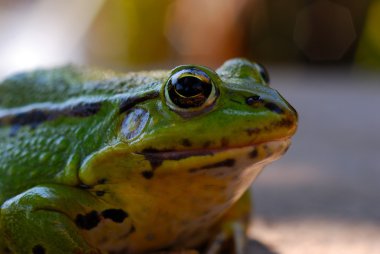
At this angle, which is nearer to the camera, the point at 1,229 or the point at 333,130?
the point at 1,229

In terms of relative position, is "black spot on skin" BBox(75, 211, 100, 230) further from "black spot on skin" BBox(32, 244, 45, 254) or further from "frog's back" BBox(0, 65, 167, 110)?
"frog's back" BBox(0, 65, 167, 110)

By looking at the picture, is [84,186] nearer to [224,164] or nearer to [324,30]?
[224,164]

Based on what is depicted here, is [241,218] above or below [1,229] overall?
below

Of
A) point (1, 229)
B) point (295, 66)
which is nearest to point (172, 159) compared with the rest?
point (1, 229)

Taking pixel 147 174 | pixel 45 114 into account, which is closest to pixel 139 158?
pixel 147 174

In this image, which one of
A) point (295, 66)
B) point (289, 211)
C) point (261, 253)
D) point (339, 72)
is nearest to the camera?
point (261, 253)

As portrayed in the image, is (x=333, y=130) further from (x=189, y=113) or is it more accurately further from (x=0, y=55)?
(x=0, y=55)

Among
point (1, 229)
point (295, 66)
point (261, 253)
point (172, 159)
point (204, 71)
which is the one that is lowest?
point (295, 66)

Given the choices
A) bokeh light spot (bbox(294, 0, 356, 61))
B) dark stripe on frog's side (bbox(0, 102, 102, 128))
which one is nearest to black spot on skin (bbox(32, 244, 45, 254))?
dark stripe on frog's side (bbox(0, 102, 102, 128))
